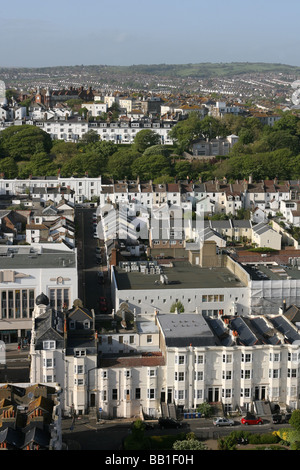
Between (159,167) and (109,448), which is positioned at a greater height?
(159,167)

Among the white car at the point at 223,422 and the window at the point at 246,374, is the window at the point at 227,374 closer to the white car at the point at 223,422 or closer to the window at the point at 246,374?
the window at the point at 246,374

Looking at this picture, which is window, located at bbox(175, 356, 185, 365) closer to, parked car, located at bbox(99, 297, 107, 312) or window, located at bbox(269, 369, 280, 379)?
window, located at bbox(269, 369, 280, 379)

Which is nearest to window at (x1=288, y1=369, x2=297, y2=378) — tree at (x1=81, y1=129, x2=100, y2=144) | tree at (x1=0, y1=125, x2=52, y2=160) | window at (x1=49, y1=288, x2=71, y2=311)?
window at (x1=49, y1=288, x2=71, y2=311)

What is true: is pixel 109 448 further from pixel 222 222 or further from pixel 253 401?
pixel 222 222

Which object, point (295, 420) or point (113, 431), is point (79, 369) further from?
point (295, 420)

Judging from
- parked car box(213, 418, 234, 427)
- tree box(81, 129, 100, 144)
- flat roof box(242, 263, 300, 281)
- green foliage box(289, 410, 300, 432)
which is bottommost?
parked car box(213, 418, 234, 427)

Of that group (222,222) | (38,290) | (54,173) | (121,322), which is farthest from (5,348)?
(54,173)
